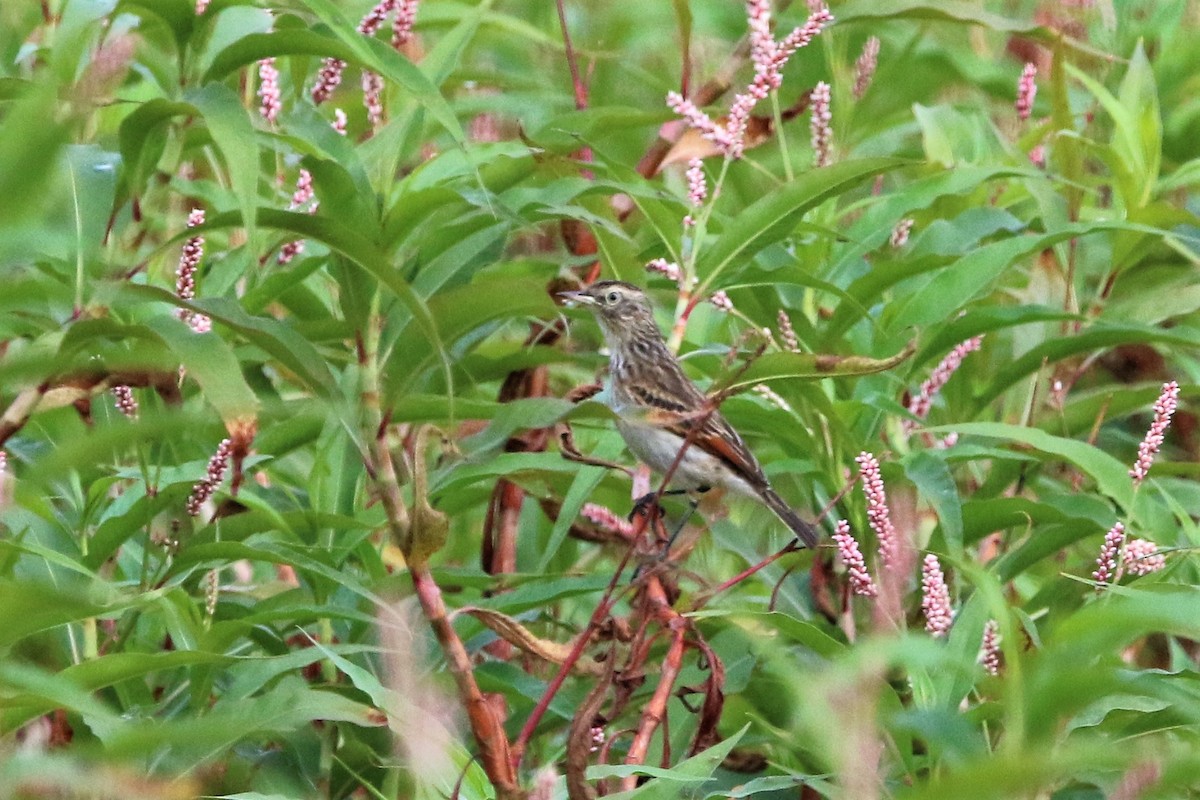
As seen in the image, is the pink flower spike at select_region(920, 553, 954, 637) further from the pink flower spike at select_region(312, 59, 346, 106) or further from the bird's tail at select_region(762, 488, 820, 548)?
the pink flower spike at select_region(312, 59, 346, 106)

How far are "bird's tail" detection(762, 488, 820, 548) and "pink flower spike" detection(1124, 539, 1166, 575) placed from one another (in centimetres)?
66

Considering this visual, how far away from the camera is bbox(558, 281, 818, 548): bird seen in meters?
4.55

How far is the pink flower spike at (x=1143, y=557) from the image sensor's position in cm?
363

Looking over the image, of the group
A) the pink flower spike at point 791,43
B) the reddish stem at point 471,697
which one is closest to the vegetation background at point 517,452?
the reddish stem at point 471,697

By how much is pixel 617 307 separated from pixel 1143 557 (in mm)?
1822

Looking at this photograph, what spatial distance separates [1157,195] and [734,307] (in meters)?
1.76

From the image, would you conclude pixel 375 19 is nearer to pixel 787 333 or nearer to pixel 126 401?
pixel 126 401

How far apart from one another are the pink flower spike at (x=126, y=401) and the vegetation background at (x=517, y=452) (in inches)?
0.6

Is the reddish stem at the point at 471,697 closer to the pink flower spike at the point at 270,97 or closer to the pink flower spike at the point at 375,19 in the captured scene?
the pink flower spike at the point at 270,97

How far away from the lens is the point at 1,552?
329 centimetres

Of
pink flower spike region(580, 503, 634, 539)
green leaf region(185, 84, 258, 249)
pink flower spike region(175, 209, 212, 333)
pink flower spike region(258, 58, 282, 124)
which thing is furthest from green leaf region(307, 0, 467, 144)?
pink flower spike region(580, 503, 634, 539)

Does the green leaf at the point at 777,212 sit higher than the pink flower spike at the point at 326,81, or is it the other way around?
the pink flower spike at the point at 326,81

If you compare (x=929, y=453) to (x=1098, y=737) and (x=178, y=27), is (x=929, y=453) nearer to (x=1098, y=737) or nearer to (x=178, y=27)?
(x=1098, y=737)

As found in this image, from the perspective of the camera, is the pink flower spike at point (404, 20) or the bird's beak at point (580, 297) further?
the bird's beak at point (580, 297)
